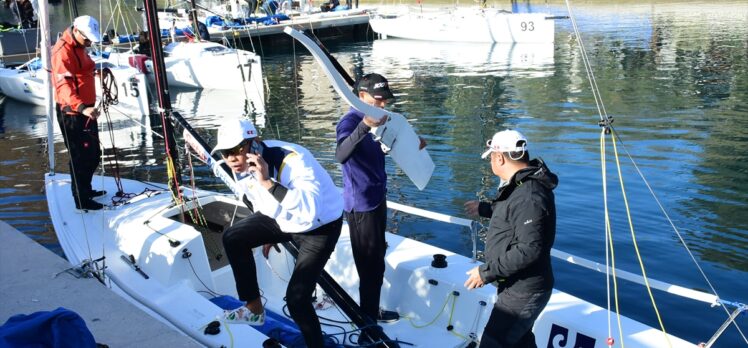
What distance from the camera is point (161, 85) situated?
19.9 feet

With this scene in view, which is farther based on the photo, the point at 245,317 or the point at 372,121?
the point at 245,317

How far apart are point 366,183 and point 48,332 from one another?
6.96 feet

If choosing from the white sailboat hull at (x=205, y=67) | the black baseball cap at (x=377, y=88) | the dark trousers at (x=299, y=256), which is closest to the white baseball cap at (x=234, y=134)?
the dark trousers at (x=299, y=256)

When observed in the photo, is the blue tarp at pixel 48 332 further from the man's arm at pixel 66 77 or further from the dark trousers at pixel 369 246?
the man's arm at pixel 66 77

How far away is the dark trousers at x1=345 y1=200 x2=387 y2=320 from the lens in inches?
174

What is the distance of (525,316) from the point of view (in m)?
3.42

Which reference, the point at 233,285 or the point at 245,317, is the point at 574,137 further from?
the point at 245,317

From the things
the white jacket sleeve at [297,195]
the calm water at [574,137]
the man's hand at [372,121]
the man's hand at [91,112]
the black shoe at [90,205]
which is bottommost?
the calm water at [574,137]

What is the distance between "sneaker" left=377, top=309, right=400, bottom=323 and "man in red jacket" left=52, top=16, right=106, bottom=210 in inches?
131

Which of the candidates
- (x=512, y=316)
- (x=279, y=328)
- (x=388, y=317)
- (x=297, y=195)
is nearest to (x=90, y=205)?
(x=279, y=328)

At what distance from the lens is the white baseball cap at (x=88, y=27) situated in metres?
5.99

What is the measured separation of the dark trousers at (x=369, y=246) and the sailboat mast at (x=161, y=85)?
234cm

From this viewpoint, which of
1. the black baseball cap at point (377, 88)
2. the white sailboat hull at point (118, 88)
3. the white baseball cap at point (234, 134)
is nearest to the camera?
the white baseball cap at point (234, 134)

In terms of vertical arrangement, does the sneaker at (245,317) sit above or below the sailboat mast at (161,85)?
below
